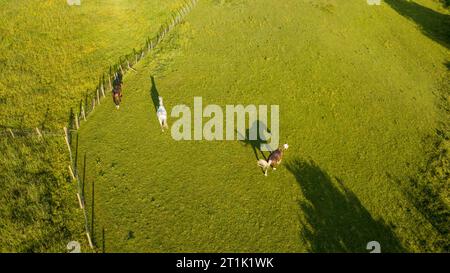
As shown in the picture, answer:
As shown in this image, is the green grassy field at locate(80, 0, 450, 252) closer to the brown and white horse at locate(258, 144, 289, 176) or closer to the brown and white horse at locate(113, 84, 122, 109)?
the brown and white horse at locate(113, 84, 122, 109)

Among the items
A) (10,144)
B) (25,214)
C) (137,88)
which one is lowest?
(25,214)

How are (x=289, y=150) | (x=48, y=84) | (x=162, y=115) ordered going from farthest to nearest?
(x=48, y=84) < (x=289, y=150) < (x=162, y=115)

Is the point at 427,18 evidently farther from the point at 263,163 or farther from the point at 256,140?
the point at 263,163

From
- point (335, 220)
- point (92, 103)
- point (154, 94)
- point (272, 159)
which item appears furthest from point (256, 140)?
point (92, 103)

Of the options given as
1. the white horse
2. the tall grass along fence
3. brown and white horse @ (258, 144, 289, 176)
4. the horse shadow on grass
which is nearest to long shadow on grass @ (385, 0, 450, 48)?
the horse shadow on grass

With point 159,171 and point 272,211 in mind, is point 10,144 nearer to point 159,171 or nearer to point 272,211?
point 159,171

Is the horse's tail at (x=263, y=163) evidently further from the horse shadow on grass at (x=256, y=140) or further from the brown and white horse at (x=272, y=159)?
the horse shadow on grass at (x=256, y=140)
